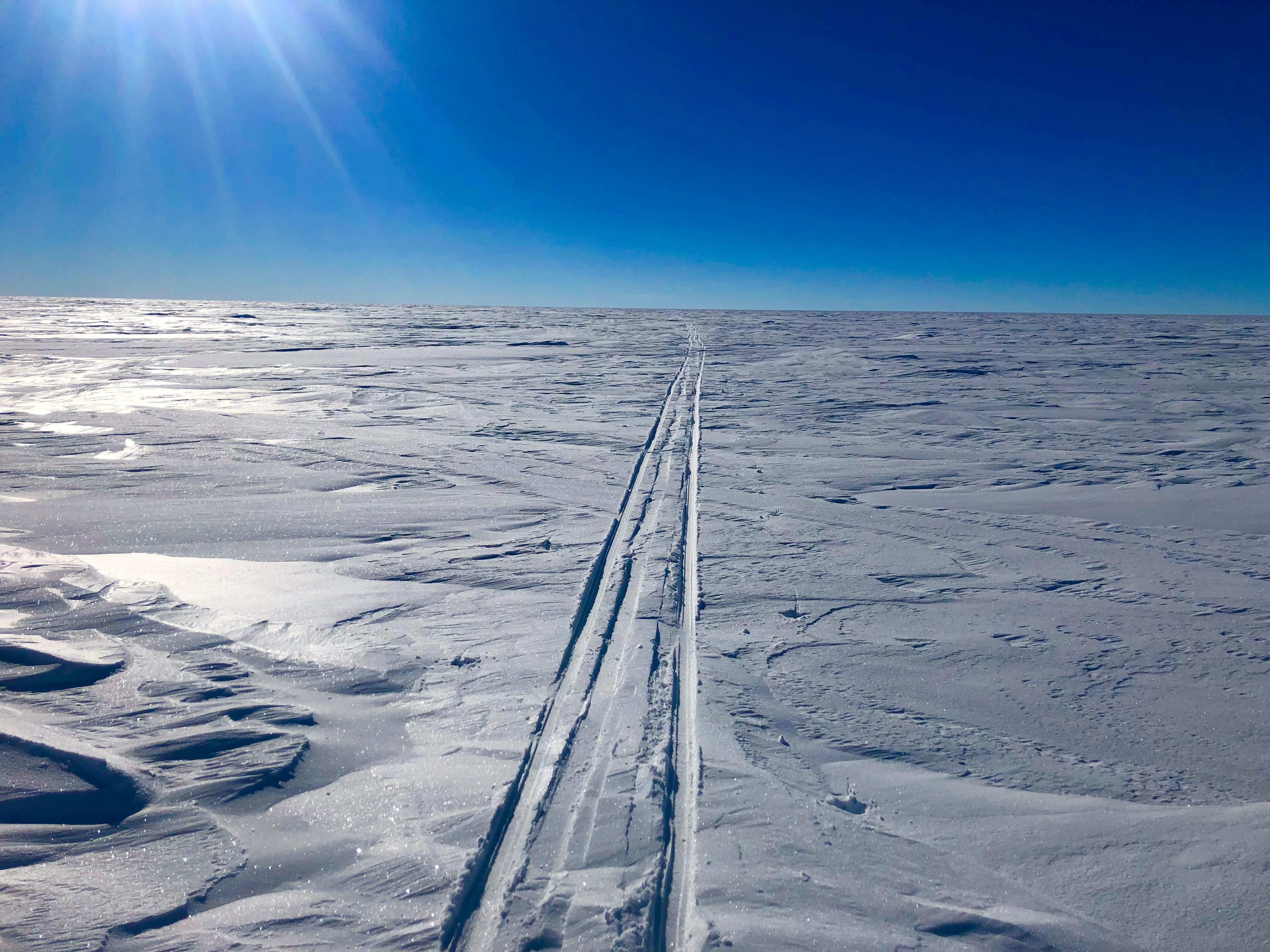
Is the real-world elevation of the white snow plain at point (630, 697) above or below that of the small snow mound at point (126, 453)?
below

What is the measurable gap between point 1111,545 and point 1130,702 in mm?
2082

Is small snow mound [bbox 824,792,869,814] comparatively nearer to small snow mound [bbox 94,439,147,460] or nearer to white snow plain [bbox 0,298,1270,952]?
white snow plain [bbox 0,298,1270,952]

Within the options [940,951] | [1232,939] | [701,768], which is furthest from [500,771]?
[1232,939]

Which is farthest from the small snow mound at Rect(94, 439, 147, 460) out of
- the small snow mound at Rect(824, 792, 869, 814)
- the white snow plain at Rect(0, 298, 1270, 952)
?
the small snow mound at Rect(824, 792, 869, 814)

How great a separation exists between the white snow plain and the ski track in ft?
0.04

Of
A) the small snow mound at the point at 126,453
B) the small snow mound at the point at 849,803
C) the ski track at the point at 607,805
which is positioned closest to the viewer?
the ski track at the point at 607,805

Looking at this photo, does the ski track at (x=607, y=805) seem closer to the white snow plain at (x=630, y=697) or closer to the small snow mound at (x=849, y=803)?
the white snow plain at (x=630, y=697)

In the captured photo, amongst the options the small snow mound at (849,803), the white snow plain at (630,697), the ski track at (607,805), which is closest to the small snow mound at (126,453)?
the white snow plain at (630,697)

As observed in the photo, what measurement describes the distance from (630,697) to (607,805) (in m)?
0.61

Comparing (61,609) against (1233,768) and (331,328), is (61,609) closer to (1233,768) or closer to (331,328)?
(1233,768)

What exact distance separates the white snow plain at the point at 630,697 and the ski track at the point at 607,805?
0.01 m

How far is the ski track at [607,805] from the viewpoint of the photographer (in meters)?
1.82

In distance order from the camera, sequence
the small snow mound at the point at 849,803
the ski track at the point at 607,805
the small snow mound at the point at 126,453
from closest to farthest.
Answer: the ski track at the point at 607,805, the small snow mound at the point at 849,803, the small snow mound at the point at 126,453

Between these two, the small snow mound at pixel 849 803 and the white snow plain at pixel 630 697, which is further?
the small snow mound at pixel 849 803
